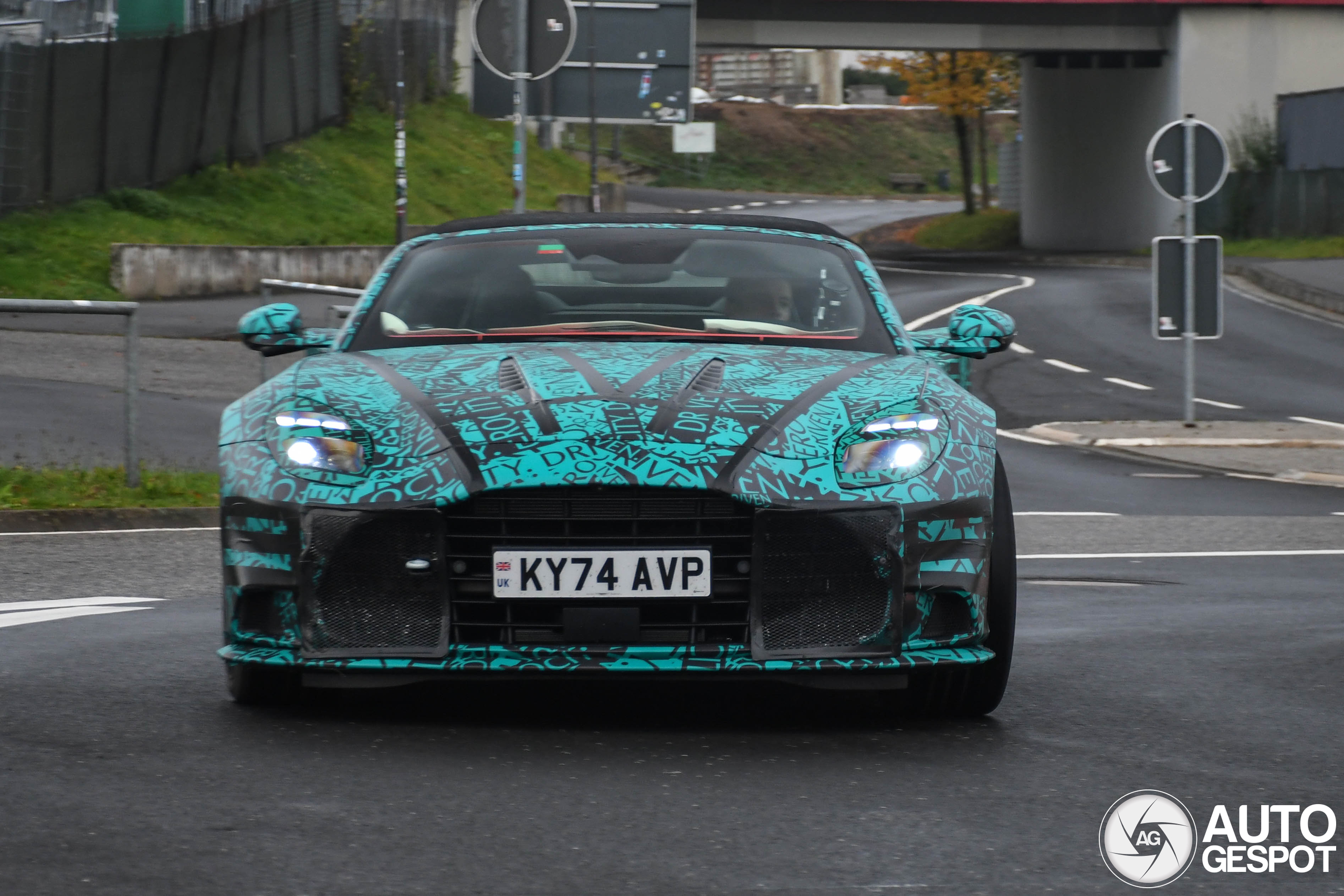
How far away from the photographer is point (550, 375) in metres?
5.42

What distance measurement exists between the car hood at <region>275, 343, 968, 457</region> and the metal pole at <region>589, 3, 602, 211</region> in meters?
37.7

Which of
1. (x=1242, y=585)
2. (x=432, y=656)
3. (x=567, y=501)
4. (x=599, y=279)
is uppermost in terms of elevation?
(x=599, y=279)

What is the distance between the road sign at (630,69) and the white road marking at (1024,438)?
27784 millimetres

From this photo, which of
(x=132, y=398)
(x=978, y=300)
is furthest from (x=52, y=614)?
(x=978, y=300)

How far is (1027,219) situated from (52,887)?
5535cm

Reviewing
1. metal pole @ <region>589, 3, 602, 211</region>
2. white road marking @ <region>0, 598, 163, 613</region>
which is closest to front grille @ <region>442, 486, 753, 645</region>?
white road marking @ <region>0, 598, 163, 613</region>

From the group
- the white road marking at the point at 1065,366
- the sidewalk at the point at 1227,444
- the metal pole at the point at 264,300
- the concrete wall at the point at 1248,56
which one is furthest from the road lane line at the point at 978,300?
the metal pole at the point at 264,300

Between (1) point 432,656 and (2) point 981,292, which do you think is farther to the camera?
(2) point 981,292

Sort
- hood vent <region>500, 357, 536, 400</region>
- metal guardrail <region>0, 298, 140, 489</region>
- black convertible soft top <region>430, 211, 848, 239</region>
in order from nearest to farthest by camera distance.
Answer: hood vent <region>500, 357, 536, 400</region> → black convertible soft top <region>430, 211, 848, 239</region> → metal guardrail <region>0, 298, 140, 489</region>

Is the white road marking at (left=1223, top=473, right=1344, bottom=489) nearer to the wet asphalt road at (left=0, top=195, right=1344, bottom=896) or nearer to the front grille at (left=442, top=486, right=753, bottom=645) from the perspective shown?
the wet asphalt road at (left=0, top=195, right=1344, bottom=896)

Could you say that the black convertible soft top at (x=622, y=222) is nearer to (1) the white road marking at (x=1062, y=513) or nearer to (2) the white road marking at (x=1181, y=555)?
(2) the white road marking at (x=1181, y=555)

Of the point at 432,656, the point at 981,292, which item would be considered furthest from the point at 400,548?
the point at 981,292

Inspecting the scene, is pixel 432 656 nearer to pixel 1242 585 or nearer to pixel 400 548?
pixel 400 548

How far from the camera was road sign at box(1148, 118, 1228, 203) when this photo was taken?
56.8 feet
